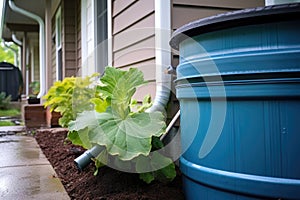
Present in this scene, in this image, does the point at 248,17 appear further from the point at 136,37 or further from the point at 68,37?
the point at 68,37

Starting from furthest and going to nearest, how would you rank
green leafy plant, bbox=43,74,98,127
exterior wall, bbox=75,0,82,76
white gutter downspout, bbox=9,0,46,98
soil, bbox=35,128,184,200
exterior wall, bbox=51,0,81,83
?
white gutter downspout, bbox=9,0,46,98 → exterior wall, bbox=51,0,81,83 → exterior wall, bbox=75,0,82,76 → green leafy plant, bbox=43,74,98,127 → soil, bbox=35,128,184,200

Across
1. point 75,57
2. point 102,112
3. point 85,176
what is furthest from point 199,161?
point 75,57

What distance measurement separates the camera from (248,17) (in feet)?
3.37

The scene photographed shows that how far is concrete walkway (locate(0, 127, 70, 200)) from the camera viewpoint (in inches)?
55.2

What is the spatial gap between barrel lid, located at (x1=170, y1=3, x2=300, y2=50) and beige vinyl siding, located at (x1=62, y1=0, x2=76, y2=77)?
14.9 ft

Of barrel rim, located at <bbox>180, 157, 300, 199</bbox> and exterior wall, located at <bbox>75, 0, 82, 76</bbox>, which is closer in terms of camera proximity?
barrel rim, located at <bbox>180, 157, 300, 199</bbox>

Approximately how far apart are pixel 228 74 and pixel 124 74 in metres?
0.57

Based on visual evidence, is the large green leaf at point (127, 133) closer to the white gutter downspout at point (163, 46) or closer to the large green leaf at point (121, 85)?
the large green leaf at point (121, 85)

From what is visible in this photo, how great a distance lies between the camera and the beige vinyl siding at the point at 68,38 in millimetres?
5375

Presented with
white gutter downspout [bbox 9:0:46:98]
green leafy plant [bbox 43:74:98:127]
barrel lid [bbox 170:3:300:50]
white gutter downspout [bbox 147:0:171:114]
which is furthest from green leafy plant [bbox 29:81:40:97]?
barrel lid [bbox 170:3:300:50]

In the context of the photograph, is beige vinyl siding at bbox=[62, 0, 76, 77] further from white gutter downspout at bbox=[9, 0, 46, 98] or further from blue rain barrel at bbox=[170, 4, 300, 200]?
blue rain barrel at bbox=[170, 4, 300, 200]

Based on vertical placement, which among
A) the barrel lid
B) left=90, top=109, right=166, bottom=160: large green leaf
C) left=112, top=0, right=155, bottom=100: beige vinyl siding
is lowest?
left=90, top=109, right=166, bottom=160: large green leaf

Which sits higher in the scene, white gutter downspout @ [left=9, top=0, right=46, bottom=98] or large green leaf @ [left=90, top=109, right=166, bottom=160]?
white gutter downspout @ [left=9, top=0, right=46, bottom=98]

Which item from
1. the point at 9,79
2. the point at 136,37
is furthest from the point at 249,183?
the point at 9,79
